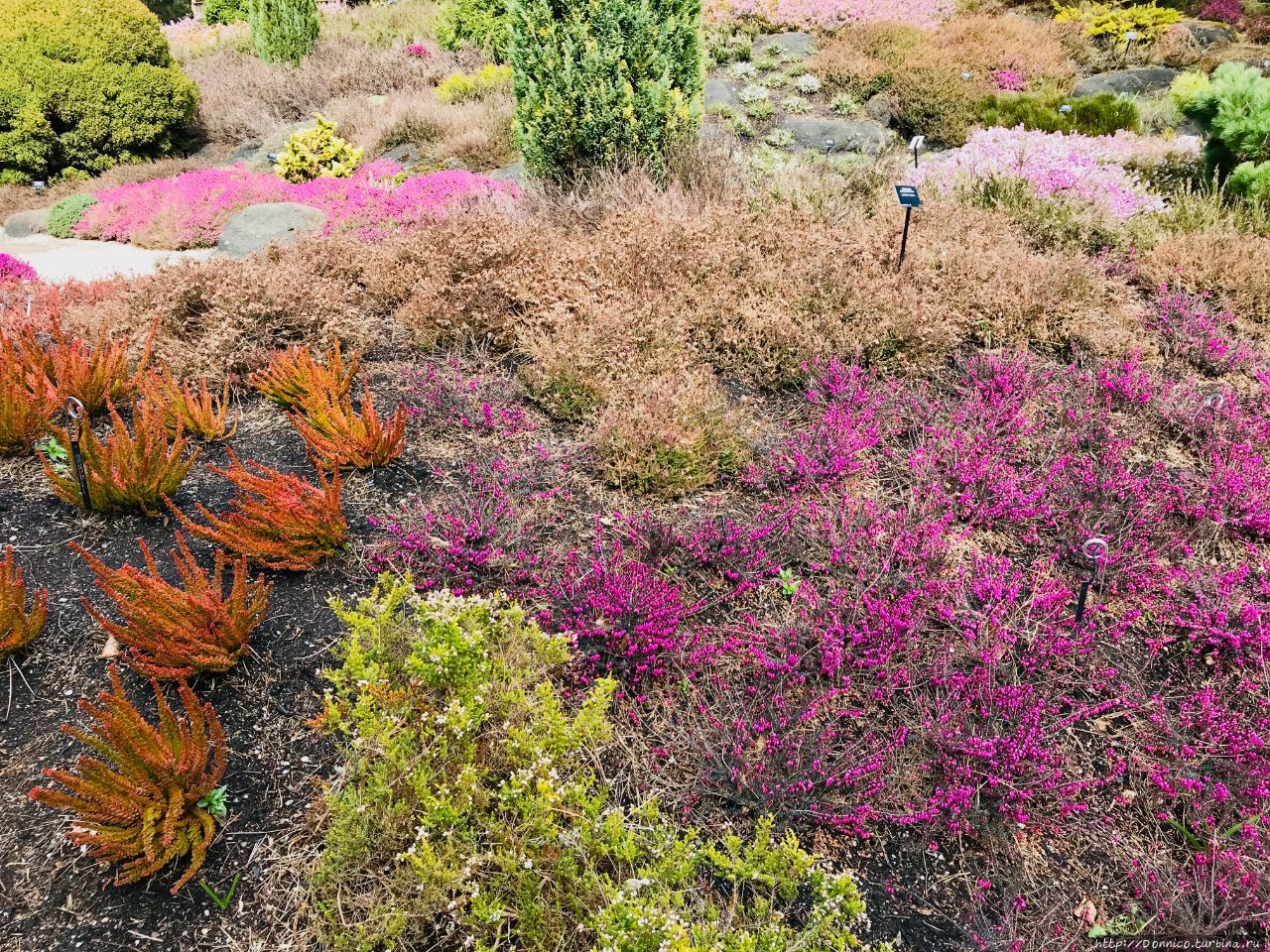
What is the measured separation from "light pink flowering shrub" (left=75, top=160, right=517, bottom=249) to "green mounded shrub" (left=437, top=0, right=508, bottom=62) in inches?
278

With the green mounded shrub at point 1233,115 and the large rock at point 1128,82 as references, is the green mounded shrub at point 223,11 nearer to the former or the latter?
the large rock at point 1128,82

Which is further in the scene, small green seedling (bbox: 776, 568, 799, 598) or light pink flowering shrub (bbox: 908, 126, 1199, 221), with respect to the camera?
light pink flowering shrub (bbox: 908, 126, 1199, 221)

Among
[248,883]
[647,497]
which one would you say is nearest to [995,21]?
[647,497]

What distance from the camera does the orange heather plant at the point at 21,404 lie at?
3.59 metres

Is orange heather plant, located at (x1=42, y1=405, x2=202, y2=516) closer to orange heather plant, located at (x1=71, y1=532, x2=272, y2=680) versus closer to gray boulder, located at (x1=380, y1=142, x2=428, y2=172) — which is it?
orange heather plant, located at (x1=71, y1=532, x2=272, y2=680)

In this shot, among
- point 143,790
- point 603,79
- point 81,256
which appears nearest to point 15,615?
point 143,790

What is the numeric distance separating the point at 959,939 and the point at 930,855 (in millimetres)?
242

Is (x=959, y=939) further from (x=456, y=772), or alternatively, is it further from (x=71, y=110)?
(x=71, y=110)

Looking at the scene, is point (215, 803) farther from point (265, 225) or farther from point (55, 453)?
point (265, 225)

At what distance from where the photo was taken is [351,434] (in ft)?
11.7

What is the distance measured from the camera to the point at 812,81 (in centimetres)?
1105

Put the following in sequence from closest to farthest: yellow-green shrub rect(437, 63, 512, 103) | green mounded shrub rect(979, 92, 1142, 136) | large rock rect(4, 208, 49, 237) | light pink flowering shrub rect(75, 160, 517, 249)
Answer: light pink flowering shrub rect(75, 160, 517, 249)
green mounded shrub rect(979, 92, 1142, 136)
large rock rect(4, 208, 49, 237)
yellow-green shrub rect(437, 63, 512, 103)

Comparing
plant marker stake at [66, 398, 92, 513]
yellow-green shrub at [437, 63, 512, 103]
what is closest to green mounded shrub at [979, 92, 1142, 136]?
yellow-green shrub at [437, 63, 512, 103]

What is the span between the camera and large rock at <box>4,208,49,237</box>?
367 inches
